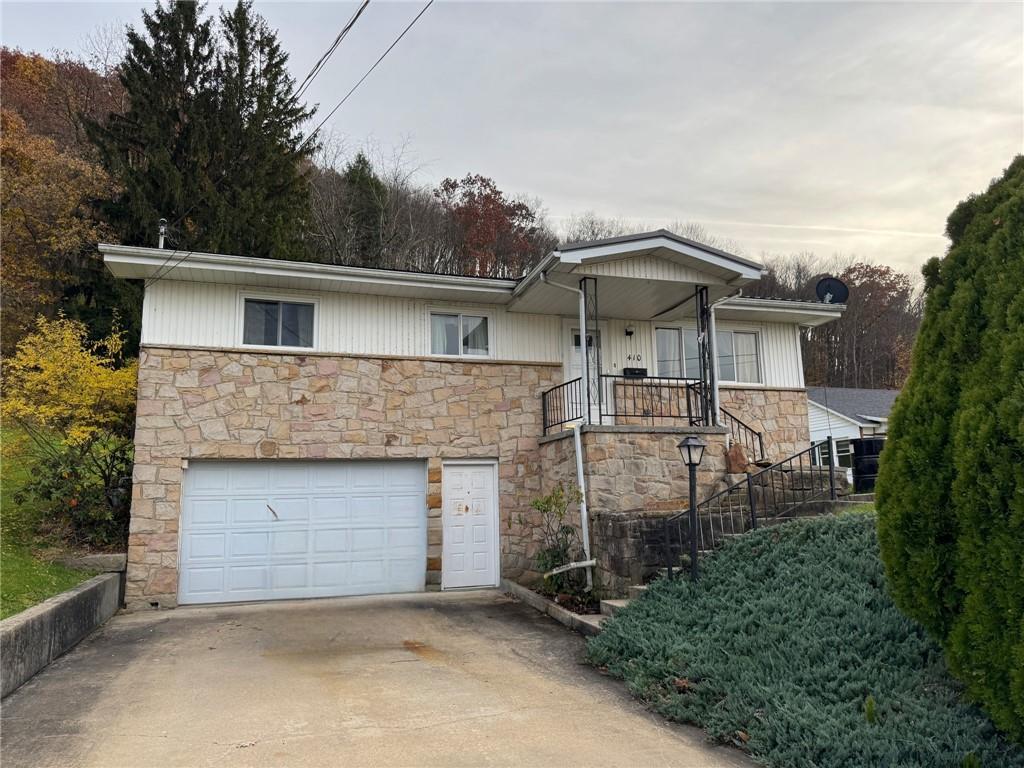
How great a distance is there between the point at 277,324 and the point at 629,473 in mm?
5475

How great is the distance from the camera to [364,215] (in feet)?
69.8

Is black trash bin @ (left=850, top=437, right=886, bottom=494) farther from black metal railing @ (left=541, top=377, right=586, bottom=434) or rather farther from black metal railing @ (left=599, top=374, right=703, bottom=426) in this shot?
black metal railing @ (left=541, top=377, right=586, bottom=434)

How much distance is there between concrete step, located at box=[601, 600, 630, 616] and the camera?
6.67 meters

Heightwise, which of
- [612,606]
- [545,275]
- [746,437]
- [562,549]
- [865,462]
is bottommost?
[612,606]

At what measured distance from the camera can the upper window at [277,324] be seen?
363 inches

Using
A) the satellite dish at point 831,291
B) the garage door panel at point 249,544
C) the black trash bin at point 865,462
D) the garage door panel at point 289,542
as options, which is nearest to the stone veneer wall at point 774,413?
the black trash bin at point 865,462

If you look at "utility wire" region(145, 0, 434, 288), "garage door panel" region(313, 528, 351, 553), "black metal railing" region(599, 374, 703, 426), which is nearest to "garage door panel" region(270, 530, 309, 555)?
"garage door panel" region(313, 528, 351, 553)

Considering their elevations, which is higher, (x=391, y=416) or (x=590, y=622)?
(x=391, y=416)

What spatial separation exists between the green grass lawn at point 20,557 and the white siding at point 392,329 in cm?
285

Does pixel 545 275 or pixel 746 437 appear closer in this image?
pixel 545 275

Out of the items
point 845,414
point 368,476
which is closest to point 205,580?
point 368,476

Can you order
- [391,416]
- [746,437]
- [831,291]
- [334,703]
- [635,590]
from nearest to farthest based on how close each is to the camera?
[334,703] < [635,590] < [391,416] < [746,437] < [831,291]

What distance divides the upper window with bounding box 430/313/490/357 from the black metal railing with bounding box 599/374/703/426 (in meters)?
2.05

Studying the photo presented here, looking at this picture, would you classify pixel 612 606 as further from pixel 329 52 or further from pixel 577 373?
pixel 329 52
